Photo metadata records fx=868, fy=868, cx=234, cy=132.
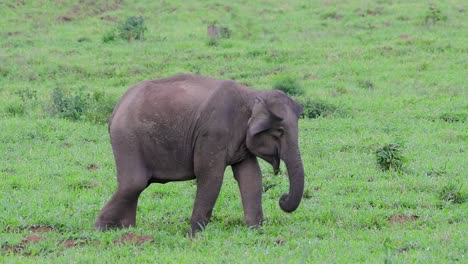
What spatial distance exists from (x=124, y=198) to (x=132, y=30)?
1452 cm

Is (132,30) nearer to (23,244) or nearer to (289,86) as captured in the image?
(289,86)

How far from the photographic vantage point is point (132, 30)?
22.3m

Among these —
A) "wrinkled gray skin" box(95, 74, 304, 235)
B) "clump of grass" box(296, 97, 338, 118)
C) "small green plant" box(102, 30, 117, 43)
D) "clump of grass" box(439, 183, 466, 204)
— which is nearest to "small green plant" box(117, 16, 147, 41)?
"small green plant" box(102, 30, 117, 43)

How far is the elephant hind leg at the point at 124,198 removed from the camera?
822 centimetres

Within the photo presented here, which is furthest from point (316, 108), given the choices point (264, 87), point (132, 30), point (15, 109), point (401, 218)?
point (132, 30)

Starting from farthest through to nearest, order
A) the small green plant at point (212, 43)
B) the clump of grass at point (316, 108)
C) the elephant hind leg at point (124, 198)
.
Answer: the small green plant at point (212, 43) < the clump of grass at point (316, 108) < the elephant hind leg at point (124, 198)

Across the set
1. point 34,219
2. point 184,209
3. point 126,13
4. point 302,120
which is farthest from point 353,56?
point 34,219


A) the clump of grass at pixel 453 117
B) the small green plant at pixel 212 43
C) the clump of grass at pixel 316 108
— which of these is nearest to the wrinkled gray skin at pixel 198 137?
the clump of grass at pixel 316 108

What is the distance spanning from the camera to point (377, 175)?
A: 35.1 ft

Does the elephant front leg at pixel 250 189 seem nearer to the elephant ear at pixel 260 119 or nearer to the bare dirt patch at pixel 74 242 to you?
the elephant ear at pixel 260 119

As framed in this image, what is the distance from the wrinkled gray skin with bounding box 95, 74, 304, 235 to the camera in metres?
8.09

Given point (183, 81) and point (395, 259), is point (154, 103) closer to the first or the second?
point (183, 81)

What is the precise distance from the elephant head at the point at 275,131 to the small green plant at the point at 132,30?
1452 centimetres

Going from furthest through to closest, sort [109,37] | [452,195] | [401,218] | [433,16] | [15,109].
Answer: [433,16] → [109,37] → [15,109] → [452,195] → [401,218]
